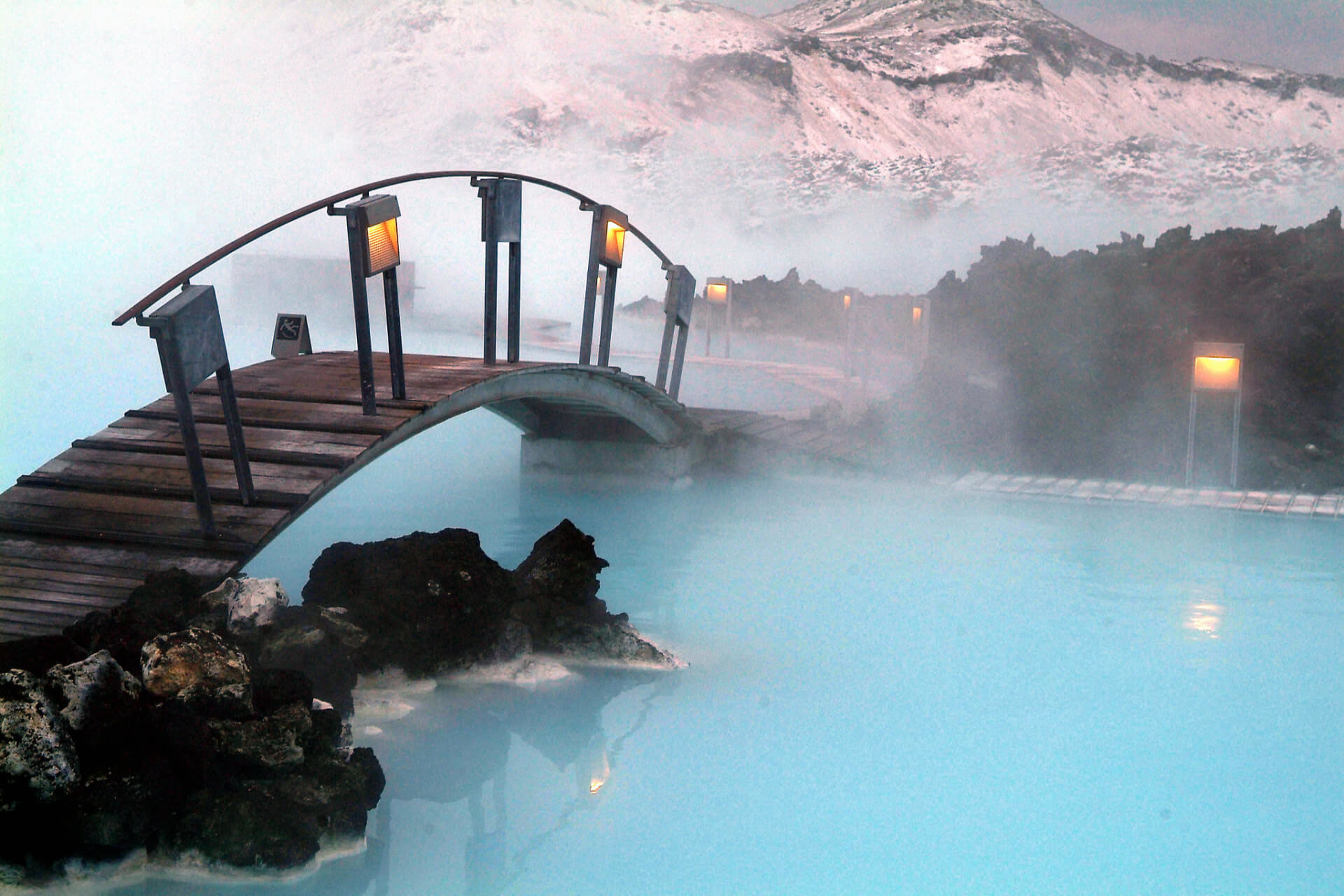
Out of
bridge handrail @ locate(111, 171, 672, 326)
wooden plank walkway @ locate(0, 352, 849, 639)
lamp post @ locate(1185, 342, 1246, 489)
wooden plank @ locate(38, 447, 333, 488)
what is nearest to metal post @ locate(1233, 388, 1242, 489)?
lamp post @ locate(1185, 342, 1246, 489)

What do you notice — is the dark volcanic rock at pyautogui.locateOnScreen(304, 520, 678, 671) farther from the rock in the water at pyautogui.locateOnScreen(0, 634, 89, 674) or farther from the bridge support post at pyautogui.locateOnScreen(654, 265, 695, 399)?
the bridge support post at pyautogui.locateOnScreen(654, 265, 695, 399)

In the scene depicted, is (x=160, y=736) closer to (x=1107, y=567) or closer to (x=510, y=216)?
(x=510, y=216)

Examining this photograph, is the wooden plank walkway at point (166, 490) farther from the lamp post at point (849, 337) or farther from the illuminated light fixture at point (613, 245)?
the lamp post at point (849, 337)

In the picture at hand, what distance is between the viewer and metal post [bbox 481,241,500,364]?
6137 millimetres

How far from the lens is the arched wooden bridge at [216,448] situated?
13.4ft

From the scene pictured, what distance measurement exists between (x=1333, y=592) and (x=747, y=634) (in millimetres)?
2950

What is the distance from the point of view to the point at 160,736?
10.5ft

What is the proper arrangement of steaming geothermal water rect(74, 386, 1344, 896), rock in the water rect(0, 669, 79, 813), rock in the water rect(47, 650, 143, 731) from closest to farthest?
rock in the water rect(0, 669, 79, 813) < rock in the water rect(47, 650, 143, 731) < steaming geothermal water rect(74, 386, 1344, 896)

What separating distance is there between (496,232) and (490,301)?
1.43ft

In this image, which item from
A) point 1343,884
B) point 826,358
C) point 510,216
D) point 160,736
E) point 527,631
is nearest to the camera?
point 160,736

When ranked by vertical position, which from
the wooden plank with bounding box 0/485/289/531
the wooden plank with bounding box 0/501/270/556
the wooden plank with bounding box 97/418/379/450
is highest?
the wooden plank with bounding box 97/418/379/450

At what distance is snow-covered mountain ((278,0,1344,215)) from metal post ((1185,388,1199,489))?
24285 millimetres

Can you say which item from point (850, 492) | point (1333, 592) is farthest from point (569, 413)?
point (1333, 592)

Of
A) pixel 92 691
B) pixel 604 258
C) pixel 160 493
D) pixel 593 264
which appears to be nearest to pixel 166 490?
pixel 160 493
